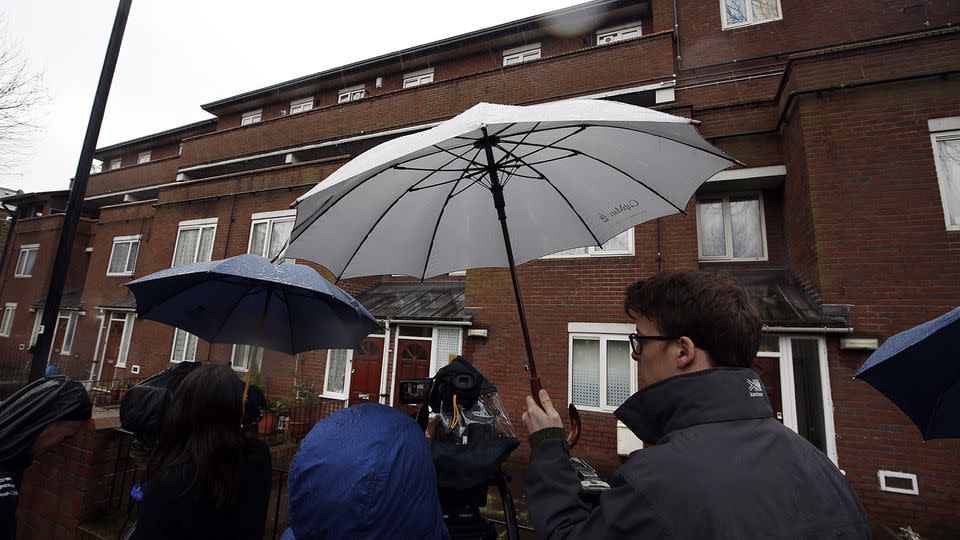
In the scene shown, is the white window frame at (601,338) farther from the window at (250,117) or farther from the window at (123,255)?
the window at (250,117)

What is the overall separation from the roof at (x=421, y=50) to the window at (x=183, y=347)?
36.3 feet

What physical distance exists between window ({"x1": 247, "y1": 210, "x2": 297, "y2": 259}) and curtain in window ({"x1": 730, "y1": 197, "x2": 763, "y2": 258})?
1138 centimetres

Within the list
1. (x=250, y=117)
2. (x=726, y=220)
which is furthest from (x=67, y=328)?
(x=726, y=220)

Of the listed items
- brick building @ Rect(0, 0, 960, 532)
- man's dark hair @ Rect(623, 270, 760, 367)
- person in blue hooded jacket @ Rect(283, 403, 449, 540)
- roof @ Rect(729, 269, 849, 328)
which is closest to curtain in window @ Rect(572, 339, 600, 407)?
brick building @ Rect(0, 0, 960, 532)

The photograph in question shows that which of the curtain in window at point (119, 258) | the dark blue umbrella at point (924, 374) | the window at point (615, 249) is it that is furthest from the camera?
the curtain in window at point (119, 258)

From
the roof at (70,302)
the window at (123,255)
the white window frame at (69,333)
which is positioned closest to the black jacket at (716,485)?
the window at (123,255)

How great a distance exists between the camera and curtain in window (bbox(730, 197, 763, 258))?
7.93 metres

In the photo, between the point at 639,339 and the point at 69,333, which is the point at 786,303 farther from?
the point at 69,333

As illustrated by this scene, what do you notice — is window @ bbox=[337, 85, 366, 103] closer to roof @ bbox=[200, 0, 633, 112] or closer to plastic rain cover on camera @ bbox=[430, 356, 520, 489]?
roof @ bbox=[200, 0, 633, 112]

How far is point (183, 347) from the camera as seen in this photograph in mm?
12359

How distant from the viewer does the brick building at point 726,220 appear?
5672 mm

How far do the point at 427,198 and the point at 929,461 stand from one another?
764 cm

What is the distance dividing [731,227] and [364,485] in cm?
902

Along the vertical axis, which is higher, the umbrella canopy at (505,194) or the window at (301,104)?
the window at (301,104)
